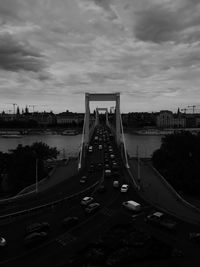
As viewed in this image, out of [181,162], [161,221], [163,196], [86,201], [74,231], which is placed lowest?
[163,196]

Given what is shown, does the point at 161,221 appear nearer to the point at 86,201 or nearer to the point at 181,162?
the point at 86,201

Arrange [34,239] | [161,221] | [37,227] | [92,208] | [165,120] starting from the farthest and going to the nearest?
1. [165,120]
2. [92,208]
3. [161,221]
4. [37,227]
5. [34,239]

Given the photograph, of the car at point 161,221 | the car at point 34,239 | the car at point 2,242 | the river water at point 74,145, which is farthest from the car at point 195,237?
the river water at point 74,145

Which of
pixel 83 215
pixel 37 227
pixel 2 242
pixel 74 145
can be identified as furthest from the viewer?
pixel 74 145

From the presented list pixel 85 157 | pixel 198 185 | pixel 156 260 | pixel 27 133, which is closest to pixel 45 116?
pixel 27 133

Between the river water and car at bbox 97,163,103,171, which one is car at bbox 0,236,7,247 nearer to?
car at bbox 97,163,103,171

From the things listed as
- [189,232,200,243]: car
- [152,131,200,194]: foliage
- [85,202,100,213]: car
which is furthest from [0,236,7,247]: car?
[152,131,200,194]: foliage

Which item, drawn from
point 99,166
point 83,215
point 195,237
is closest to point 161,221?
point 195,237
